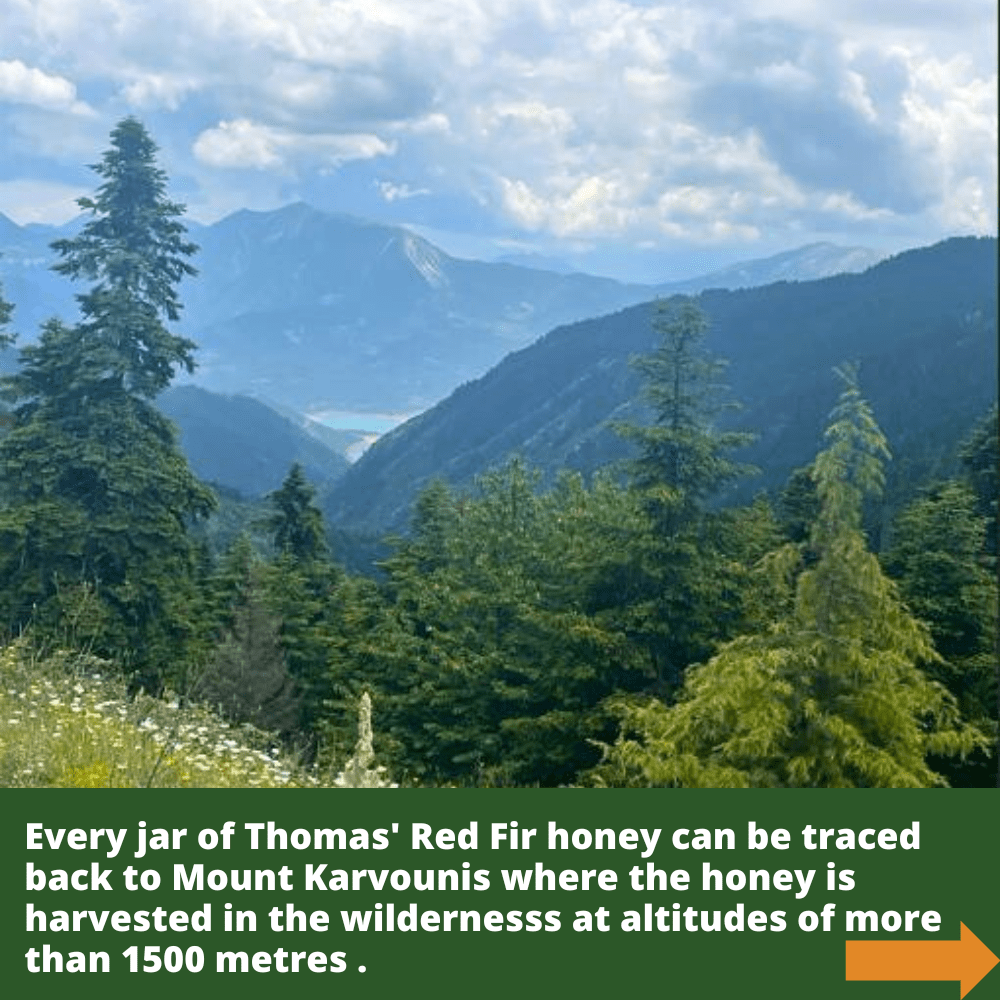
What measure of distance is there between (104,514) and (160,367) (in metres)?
4.37

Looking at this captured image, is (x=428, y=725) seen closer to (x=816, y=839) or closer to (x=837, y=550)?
(x=837, y=550)

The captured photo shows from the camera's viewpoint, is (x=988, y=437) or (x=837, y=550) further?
(x=988, y=437)

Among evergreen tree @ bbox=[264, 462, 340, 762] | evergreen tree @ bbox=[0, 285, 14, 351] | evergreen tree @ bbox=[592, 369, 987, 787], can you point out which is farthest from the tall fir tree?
evergreen tree @ bbox=[592, 369, 987, 787]

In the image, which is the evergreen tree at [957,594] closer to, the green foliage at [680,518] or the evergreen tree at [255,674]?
the green foliage at [680,518]

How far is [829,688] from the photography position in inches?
389

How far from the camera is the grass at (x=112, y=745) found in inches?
276

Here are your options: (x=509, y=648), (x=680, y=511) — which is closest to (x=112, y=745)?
(x=680, y=511)

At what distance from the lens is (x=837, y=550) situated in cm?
966

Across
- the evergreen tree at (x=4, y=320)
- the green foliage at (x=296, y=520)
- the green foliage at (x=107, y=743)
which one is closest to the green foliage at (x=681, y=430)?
the green foliage at (x=107, y=743)

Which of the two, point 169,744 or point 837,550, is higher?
point 837,550

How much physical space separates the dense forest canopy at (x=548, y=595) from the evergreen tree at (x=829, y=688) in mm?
27

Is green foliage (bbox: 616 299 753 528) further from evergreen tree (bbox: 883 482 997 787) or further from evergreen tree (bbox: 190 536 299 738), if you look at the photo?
evergreen tree (bbox: 190 536 299 738)

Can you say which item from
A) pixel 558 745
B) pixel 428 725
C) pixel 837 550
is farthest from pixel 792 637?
pixel 428 725

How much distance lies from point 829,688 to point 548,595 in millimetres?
12133
